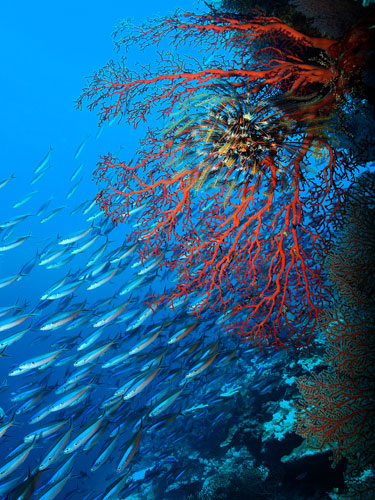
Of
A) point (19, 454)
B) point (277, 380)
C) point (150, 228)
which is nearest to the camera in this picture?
point (150, 228)

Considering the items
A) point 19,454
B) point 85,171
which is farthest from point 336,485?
point 85,171

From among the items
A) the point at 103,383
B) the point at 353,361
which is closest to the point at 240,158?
the point at 353,361

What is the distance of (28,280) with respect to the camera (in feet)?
125

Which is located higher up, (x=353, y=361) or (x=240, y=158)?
(x=240, y=158)

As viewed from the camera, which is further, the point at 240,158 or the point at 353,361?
the point at 353,361

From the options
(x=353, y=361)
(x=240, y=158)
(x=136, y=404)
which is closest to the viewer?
(x=240, y=158)

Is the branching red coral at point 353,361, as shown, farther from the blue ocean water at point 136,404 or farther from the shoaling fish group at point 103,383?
the shoaling fish group at point 103,383

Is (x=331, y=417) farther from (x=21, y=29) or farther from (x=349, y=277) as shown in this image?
(x=21, y=29)

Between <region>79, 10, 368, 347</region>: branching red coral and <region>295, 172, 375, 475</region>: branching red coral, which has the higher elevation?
<region>79, 10, 368, 347</region>: branching red coral

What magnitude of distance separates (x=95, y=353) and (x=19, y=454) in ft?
6.79

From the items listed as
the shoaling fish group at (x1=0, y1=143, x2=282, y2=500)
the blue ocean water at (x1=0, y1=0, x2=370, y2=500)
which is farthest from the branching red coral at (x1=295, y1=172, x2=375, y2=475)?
the shoaling fish group at (x1=0, y1=143, x2=282, y2=500)

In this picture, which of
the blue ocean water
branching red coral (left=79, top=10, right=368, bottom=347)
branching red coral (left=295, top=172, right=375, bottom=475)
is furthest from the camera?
the blue ocean water

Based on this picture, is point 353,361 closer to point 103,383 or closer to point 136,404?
point 103,383

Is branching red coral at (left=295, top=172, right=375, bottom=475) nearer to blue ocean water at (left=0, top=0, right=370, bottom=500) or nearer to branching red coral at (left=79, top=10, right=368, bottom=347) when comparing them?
branching red coral at (left=79, top=10, right=368, bottom=347)
